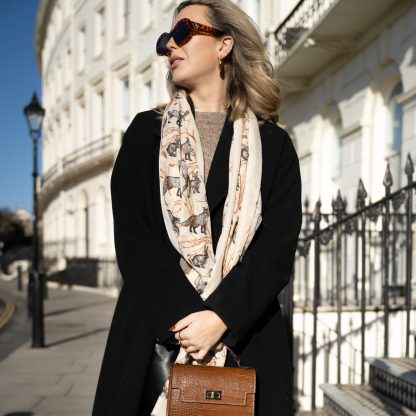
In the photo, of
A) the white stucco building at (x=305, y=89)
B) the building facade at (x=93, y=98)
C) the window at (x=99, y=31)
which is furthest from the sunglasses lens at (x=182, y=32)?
the window at (x=99, y=31)

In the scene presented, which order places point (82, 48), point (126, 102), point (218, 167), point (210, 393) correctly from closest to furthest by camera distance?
point (210, 393) < point (218, 167) < point (126, 102) < point (82, 48)

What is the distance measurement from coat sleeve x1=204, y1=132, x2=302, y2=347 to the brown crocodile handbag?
0.12m

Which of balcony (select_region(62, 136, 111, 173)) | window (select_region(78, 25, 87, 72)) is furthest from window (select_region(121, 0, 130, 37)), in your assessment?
Answer: window (select_region(78, 25, 87, 72))

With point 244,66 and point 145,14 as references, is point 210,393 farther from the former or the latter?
point 145,14

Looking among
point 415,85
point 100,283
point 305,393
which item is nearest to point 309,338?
point 305,393

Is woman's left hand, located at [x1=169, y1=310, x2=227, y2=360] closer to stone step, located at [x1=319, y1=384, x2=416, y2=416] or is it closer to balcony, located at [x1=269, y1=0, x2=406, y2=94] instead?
stone step, located at [x1=319, y1=384, x2=416, y2=416]

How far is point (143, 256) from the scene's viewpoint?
2010 millimetres

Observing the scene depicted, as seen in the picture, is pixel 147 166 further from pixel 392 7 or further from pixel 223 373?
pixel 392 7

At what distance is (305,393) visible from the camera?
22.0ft

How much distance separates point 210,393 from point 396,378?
2.94 meters

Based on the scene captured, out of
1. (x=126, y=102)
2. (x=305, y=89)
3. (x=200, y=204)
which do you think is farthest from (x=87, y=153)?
(x=200, y=204)

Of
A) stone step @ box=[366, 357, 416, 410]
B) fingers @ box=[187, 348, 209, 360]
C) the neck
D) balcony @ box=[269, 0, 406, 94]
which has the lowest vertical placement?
stone step @ box=[366, 357, 416, 410]

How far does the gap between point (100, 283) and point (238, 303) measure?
2341 centimetres

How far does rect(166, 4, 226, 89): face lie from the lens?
225cm
